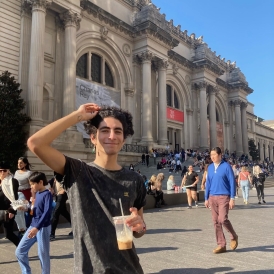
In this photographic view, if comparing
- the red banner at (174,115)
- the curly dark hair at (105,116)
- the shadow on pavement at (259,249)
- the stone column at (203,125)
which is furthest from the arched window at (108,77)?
the curly dark hair at (105,116)

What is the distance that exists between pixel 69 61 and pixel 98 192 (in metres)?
21.1

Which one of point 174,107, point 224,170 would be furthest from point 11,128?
point 174,107

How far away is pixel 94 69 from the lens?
27.1 m

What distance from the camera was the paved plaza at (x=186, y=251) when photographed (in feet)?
15.1

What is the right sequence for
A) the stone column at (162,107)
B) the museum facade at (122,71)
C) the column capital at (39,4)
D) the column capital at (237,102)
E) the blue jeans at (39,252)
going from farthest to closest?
the column capital at (237,102) → the stone column at (162,107) → the museum facade at (122,71) → the column capital at (39,4) → the blue jeans at (39,252)

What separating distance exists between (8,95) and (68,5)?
8488 millimetres

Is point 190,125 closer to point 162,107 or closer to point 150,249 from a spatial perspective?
point 162,107

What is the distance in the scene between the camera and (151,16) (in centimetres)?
2864

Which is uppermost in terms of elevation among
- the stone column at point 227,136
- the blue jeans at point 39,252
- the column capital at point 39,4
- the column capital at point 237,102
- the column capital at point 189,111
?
the column capital at point 39,4

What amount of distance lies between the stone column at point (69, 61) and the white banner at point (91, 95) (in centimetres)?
197

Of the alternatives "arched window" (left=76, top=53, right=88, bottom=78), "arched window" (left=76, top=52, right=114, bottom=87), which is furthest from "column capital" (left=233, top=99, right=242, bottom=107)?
"arched window" (left=76, top=53, right=88, bottom=78)

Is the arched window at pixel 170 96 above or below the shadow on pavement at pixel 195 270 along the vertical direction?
above

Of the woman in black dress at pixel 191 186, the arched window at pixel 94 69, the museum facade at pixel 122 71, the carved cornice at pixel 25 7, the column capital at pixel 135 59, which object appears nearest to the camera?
the woman in black dress at pixel 191 186

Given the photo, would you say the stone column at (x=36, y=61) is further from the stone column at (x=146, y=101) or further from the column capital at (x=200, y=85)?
the column capital at (x=200, y=85)
